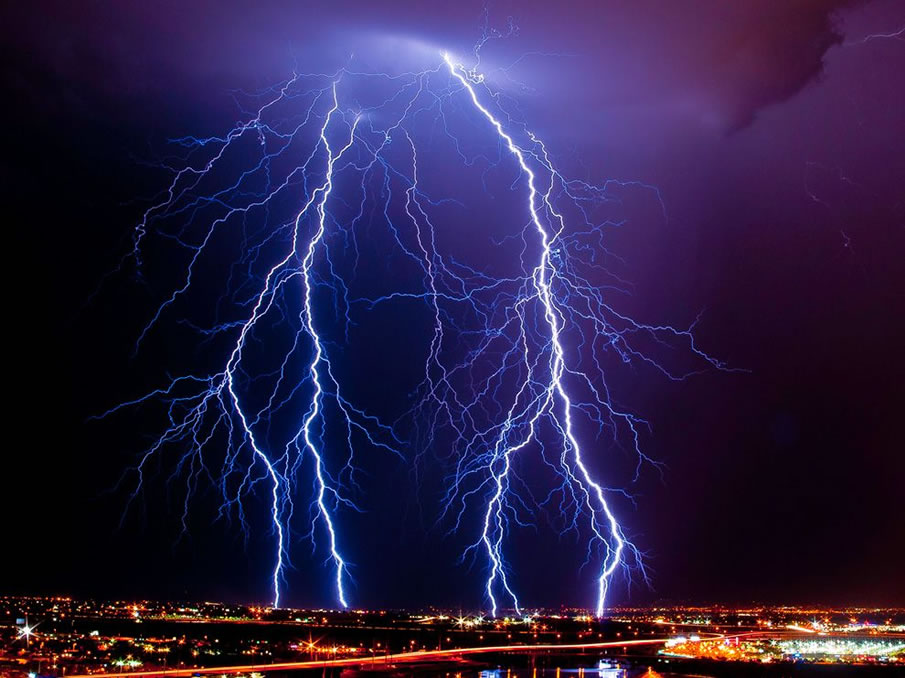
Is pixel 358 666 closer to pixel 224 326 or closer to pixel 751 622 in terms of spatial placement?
pixel 224 326

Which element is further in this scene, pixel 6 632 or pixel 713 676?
pixel 6 632

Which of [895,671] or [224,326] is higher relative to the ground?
[224,326]

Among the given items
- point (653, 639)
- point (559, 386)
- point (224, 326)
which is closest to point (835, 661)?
point (653, 639)

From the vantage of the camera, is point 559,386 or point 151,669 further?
point 151,669

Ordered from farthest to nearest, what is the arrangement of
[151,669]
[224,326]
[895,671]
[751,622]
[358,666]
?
[751,622] < [895,671] < [358,666] < [151,669] < [224,326]

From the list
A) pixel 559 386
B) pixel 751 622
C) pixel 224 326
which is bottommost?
pixel 751 622

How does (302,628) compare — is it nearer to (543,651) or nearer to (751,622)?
(543,651)

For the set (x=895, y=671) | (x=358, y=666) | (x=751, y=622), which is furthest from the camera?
(x=751, y=622)

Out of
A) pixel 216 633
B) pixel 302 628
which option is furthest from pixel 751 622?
pixel 216 633

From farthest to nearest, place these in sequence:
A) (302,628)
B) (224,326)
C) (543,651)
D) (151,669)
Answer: (302,628) → (543,651) → (151,669) → (224,326)
